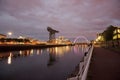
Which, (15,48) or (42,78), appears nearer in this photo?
(42,78)

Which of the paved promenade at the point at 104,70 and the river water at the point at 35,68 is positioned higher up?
the paved promenade at the point at 104,70

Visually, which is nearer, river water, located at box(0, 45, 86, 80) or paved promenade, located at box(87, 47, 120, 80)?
paved promenade, located at box(87, 47, 120, 80)

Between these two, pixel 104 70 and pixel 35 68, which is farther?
pixel 35 68

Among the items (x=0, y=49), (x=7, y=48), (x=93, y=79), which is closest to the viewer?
(x=93, y=79)

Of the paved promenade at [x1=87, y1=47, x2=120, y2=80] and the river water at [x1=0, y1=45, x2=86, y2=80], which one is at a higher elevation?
the paved promenade at [x1=87, y1=47, x2=120, y2=80]

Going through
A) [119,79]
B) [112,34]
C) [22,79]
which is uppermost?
[112,34]

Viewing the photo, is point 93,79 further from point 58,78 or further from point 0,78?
point 0,78

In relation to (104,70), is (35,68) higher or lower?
lower

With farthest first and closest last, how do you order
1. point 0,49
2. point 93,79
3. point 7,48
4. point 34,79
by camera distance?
point 7,48 < point 0,49 < point 34,79 < point 93,79

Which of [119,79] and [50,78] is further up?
[119,79]

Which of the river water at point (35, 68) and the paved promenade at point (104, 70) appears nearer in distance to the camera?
the paved promenade at point (104, 70)

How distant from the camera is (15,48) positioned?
83625mm

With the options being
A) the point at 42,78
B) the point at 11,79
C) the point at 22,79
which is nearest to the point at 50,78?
the point at 42,78

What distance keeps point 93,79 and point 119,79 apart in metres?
1.27
